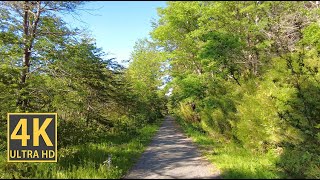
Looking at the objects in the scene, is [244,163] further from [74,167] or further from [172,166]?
[74,167]

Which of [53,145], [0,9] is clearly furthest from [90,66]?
[53,145]

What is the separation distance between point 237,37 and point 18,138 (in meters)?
11.8

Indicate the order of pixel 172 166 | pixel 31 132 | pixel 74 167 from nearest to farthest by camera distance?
pixel 31 132 → pixel 74 167 → pixel 172 166

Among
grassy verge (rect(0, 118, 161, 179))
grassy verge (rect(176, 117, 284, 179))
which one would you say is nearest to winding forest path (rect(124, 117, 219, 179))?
grassy verge (rect(176, 117, 284, 179))

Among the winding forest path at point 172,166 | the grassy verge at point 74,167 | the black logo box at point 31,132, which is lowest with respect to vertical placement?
the winding forest path at point 172,166

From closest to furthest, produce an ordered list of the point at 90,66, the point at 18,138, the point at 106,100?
the point at 18,138, the point at 90,66, the point at 106,100

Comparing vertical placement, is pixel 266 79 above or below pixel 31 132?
above

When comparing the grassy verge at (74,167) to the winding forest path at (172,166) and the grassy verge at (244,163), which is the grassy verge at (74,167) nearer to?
the winding forest path at (172,166)

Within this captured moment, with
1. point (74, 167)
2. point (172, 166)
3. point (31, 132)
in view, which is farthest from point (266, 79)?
point (31, 132)

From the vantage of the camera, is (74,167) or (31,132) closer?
(31,132)

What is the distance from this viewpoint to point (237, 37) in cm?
1605

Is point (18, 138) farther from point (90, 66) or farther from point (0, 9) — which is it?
point (90, 66)

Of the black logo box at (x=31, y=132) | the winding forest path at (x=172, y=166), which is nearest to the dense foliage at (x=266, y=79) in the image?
the winding forest path at (x=172, y=166)

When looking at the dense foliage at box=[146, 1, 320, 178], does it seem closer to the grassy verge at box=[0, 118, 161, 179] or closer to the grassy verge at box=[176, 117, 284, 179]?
the grassy verge at box=[176, 117, 284, 179]
